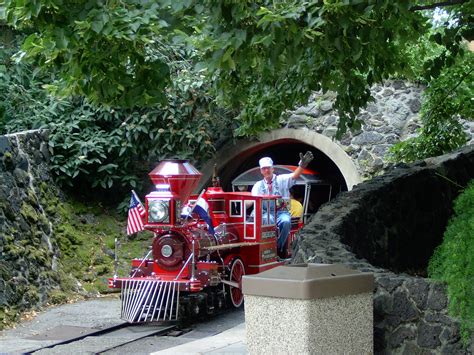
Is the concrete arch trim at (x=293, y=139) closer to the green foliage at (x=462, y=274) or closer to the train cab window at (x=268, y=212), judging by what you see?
the train cab window at (x=268, y=212)

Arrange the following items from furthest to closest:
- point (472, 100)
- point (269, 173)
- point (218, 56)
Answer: point (269, 173) → point (472, 100) → point (218, 56)

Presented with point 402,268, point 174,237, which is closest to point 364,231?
point 402,268

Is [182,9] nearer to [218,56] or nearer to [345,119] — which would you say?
[218,56]

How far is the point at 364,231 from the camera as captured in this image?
28.0 ft

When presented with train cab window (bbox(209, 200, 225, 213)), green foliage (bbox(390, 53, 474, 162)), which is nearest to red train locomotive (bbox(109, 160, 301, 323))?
train cab window (bbox(209, 200, 225, 213))

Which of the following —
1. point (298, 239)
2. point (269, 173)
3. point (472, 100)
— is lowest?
point (298, 239)

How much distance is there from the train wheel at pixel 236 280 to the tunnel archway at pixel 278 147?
12.5 ft

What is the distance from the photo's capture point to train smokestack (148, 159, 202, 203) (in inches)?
412

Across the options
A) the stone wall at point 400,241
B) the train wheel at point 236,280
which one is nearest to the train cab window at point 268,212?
the train wheel at point 236,280

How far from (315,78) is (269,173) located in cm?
390

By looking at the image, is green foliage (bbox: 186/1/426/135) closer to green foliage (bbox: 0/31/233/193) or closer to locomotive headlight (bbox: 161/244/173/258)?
locomotive headlight (bbox: 161/244/173/258)

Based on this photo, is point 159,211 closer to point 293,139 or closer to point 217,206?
point 217,206

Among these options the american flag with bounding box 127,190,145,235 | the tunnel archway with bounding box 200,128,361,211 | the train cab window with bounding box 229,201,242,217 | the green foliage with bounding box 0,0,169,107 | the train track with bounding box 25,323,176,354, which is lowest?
the train track with bounding box 25,323,176,354

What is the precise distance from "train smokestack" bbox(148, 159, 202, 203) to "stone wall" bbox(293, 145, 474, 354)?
7.19ft
